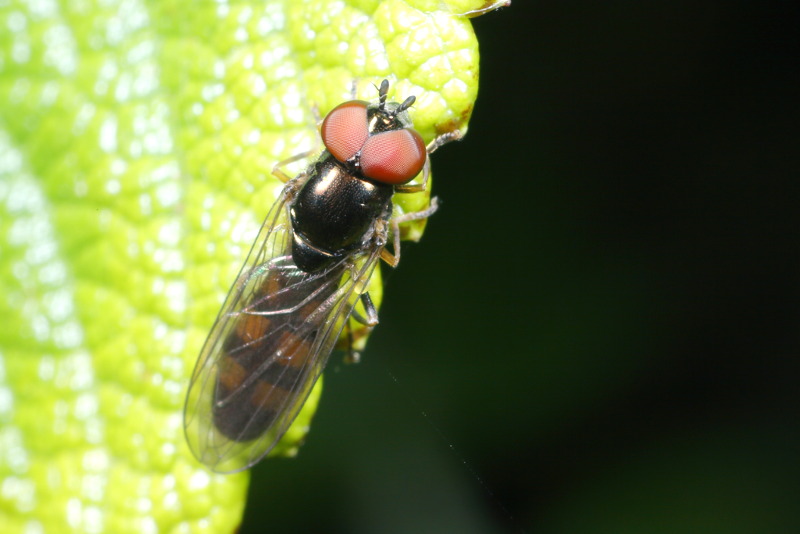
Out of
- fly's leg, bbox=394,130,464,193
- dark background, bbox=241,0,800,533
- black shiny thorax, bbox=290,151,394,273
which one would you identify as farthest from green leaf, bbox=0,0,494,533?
dark background, bbox=241,0,800,533

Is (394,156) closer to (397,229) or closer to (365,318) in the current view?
(397,229)

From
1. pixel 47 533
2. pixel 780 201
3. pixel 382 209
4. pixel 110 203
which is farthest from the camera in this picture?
pixel 780 201

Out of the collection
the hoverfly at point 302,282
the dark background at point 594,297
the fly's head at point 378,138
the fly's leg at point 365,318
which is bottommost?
the dark background at point 594,297

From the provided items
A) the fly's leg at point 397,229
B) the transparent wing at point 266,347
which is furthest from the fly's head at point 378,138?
the transparent wing at point 266,347

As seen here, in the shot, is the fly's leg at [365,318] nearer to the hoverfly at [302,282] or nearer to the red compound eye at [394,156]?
the hoverfly at [302,282]

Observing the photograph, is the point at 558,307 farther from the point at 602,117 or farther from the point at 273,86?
the point at 273,86

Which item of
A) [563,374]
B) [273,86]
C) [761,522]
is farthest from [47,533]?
[761,522]

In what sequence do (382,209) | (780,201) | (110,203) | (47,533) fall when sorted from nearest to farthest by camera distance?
(47,533), (110,203), (382,209), (780,201)
